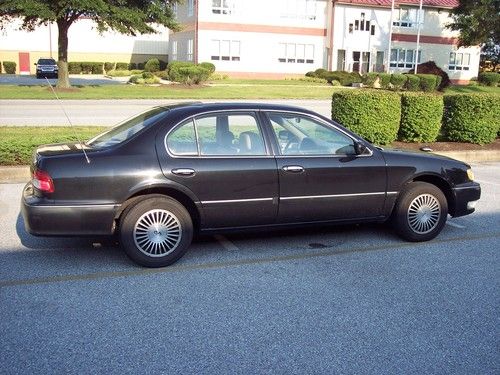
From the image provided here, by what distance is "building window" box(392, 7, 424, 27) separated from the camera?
51312mm

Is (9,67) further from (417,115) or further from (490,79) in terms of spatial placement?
(417,115)

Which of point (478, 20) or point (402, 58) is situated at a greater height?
point (478, 20)

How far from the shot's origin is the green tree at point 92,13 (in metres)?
25.9

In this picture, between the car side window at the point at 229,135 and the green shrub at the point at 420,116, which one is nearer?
the car side window at the point at 229,135

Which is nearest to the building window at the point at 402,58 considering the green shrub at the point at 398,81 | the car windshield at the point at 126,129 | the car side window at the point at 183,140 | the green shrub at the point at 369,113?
the green shrub at the point at 398,81

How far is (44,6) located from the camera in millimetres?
26062

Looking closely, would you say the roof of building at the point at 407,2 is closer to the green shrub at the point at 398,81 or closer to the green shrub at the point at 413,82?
the green shrub at the point at 398,81

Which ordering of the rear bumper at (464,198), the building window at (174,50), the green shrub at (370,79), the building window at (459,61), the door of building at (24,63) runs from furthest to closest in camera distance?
1. the door of building at (24,63)
2. the building window at (459,61)
3. the building window at (174,50)
4. the green shrub at (370,79)
5. the rear bumper at (464,198)

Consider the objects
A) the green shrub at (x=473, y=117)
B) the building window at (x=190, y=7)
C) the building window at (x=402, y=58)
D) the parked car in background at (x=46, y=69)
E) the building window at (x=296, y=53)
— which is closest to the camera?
the green shrub at (x=473, y=117)

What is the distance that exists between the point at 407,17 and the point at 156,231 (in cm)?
5118

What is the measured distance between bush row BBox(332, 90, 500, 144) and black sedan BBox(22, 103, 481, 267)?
573cm

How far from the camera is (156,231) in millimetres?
5461

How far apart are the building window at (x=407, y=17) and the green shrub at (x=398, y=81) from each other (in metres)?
15.0

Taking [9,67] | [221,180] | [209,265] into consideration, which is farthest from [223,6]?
[209,265]
